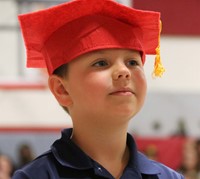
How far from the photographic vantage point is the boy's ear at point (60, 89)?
985 millimetres

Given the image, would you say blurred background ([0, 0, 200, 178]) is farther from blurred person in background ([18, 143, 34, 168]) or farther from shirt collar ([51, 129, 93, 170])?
shirt collar ([51, 129, 93, 170])

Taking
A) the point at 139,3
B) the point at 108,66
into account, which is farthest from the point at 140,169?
the point at 139,3

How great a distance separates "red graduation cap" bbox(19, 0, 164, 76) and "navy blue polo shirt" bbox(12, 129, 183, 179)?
0.15m

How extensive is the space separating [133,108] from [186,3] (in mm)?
1859

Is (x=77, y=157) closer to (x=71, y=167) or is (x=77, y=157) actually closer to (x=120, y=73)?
(x=71, y=167)

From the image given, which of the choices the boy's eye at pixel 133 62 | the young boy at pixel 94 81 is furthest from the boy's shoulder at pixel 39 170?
the boy's eye at pixel 133 62

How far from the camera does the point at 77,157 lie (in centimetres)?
95

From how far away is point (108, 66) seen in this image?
924mm

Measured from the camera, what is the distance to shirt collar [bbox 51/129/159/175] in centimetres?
94

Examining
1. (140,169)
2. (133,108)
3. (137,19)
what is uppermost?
(137,19)

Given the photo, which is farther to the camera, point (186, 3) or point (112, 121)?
point (186, 3)

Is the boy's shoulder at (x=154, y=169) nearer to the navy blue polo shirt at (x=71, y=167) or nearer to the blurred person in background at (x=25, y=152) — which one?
the navy blue polo shirt at (x=71, y=167)

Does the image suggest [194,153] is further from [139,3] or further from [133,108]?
[133,108]

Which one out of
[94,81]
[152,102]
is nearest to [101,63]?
[94,81]
